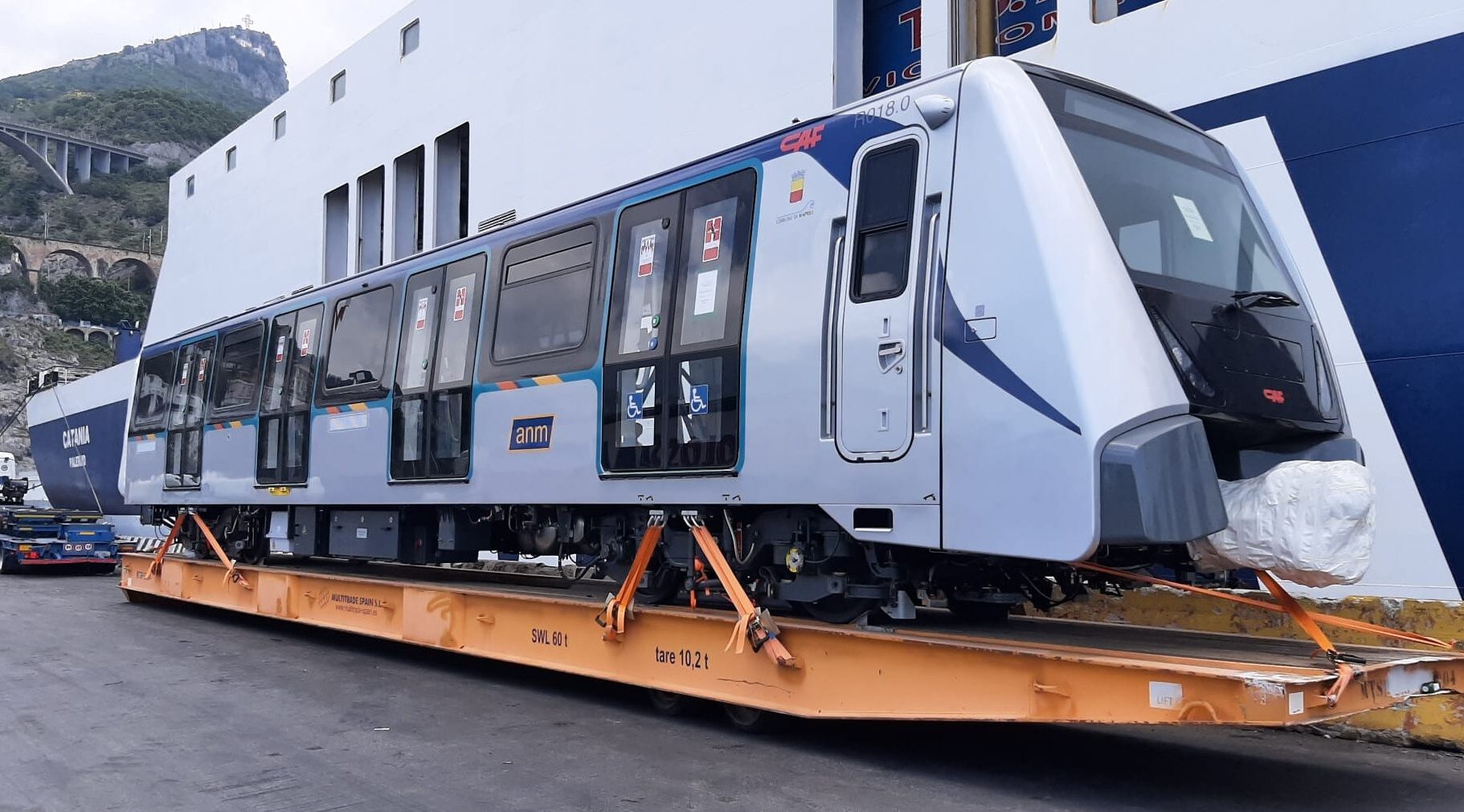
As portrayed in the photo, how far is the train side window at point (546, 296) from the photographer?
25.3ft

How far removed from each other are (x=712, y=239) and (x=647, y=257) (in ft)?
2.03

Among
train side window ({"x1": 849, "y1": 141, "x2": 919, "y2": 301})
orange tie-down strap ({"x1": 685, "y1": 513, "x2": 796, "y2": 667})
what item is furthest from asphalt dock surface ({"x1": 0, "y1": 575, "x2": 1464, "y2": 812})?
train side window ({"x1": 849, "y1": 141, "x2": 919, "y2": 301})

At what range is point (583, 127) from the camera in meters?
14.9

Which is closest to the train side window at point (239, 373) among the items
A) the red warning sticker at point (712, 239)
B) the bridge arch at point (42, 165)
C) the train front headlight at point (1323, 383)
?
the red warning sticker at point (712, 239)

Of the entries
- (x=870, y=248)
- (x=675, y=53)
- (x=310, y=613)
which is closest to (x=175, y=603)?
(x=310, y=613)

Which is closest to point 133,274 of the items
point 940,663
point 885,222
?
point 885,222

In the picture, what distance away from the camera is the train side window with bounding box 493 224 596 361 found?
770 cm

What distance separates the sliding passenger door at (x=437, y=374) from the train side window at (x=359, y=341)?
1.13ft

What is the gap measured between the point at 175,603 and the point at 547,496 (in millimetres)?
9652

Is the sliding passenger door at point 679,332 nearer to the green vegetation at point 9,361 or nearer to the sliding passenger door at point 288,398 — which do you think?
the sliding passenger door at point 288,398

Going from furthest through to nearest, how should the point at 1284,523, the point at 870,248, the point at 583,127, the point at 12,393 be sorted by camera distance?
the point at 12,393 → the point at 583,127 → the point at 870,248 → the point at 1284,523

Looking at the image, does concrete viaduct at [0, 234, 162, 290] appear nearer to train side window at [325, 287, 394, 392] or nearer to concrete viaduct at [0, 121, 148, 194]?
concrete viaduct at [0, 121, 148, 194]

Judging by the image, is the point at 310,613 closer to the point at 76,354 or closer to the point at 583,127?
the point at 583,127

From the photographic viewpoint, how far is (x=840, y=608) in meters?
6.34
